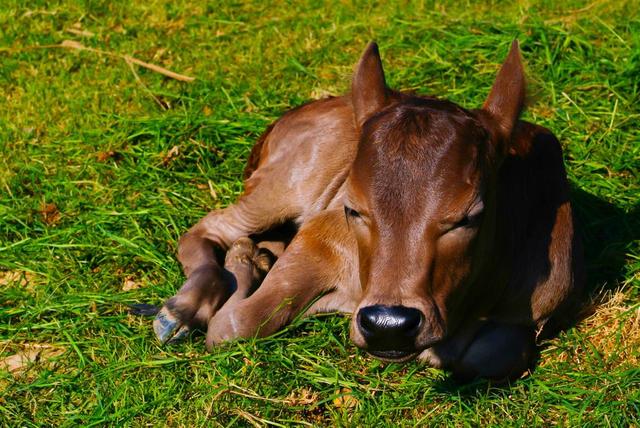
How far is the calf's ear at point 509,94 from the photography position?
608 cm

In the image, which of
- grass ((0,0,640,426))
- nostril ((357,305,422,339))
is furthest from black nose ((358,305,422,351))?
grass ((0,0,640,426))

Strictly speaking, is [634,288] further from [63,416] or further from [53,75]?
[53,75]

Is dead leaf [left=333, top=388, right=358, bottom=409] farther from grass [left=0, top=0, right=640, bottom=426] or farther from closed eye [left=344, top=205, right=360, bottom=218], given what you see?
closed eye [left=344, top=205, right=360, bottom=218]

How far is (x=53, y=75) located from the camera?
9.91 m

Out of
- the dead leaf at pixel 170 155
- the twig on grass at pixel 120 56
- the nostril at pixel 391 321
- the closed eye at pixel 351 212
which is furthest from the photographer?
the twig on grass at pixel 120 56

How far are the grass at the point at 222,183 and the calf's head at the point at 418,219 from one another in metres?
0.62

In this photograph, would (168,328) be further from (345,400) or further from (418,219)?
(418,219)

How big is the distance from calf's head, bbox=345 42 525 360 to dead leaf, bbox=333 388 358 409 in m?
0.59

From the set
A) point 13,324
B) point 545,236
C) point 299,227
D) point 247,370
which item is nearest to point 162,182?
point 299,227

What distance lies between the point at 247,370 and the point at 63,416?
3.21 feet

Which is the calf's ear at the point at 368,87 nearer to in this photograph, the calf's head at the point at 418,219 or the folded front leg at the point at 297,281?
the calf's head at the point at 418,219

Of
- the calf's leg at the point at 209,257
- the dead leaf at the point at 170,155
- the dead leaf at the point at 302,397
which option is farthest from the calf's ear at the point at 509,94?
the dead leaf at the point at 170,155

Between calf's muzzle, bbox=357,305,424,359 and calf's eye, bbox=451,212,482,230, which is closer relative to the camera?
calf's muzzle, bbox=357,305,424,359

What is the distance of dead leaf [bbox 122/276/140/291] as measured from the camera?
723 centimetres
